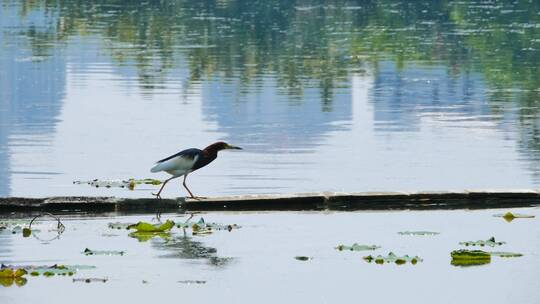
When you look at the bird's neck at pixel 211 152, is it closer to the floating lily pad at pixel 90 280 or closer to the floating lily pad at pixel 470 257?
the floating lily pad at pixel 470 257

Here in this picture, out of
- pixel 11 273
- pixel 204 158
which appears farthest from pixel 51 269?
pixel 204 158

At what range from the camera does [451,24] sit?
86.0 meters

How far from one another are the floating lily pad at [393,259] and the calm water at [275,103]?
6.85 metres

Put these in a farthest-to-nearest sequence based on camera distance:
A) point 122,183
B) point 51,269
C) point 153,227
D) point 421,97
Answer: point 421,97 < point 122,183 < point 153,227 < point 51,269

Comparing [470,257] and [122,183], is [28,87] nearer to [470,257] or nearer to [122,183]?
[122,183]

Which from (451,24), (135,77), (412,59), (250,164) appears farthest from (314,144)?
(451,24)

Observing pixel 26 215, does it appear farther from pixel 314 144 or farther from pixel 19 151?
pixel 314 144

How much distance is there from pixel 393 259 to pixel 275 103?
25646 mm

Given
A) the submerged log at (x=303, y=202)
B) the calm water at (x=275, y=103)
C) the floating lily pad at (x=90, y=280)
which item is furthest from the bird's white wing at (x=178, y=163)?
the floating lily pad at (x=90, y=280)

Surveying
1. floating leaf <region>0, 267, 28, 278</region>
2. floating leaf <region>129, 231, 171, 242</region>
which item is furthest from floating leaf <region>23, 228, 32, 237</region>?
floating leaf <region>0, 267, 28, 278</region>

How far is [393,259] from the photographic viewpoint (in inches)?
648

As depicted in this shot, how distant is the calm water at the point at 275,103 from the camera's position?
26.1m

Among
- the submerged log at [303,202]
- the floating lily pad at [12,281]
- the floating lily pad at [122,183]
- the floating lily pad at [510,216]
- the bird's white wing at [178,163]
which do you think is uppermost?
the bird's white wing at [178,163]

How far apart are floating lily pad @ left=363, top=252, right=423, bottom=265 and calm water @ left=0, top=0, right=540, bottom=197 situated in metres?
6.85
